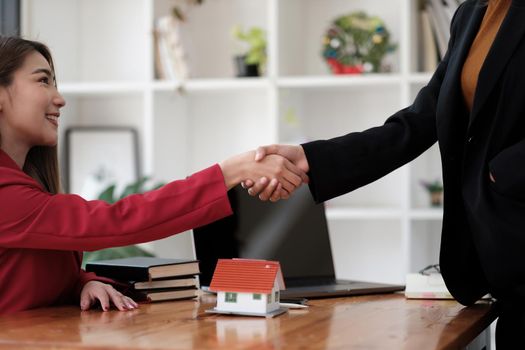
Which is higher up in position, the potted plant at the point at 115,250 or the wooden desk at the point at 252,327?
the wooden desk at the point at 252,327

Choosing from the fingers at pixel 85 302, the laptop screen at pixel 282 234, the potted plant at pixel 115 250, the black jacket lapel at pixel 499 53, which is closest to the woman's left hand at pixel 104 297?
the fingers at pixel 85 302

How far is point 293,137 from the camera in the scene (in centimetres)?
382

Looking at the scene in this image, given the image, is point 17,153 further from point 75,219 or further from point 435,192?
point 435,192

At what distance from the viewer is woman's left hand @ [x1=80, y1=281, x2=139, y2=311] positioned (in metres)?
1.81

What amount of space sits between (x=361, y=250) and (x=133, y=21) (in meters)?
1.53

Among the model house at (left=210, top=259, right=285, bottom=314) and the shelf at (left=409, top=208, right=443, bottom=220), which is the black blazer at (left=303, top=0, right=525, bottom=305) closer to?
the model house at (left=210, top=259, right=285, bottom=314)

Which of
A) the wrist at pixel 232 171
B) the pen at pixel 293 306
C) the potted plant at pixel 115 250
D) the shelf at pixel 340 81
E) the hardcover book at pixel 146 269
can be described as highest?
the shelf at pixel 340 81

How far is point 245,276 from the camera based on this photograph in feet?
5.64

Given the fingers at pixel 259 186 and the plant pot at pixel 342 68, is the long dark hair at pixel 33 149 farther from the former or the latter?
the plant pot at pixel 342 68

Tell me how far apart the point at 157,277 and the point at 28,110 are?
48 cm

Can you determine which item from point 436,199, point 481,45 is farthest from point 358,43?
point 481,45

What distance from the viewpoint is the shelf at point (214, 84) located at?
3.68 metres

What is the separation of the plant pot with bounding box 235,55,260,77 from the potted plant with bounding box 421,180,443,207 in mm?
885

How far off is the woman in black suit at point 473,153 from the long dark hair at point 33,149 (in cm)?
48
